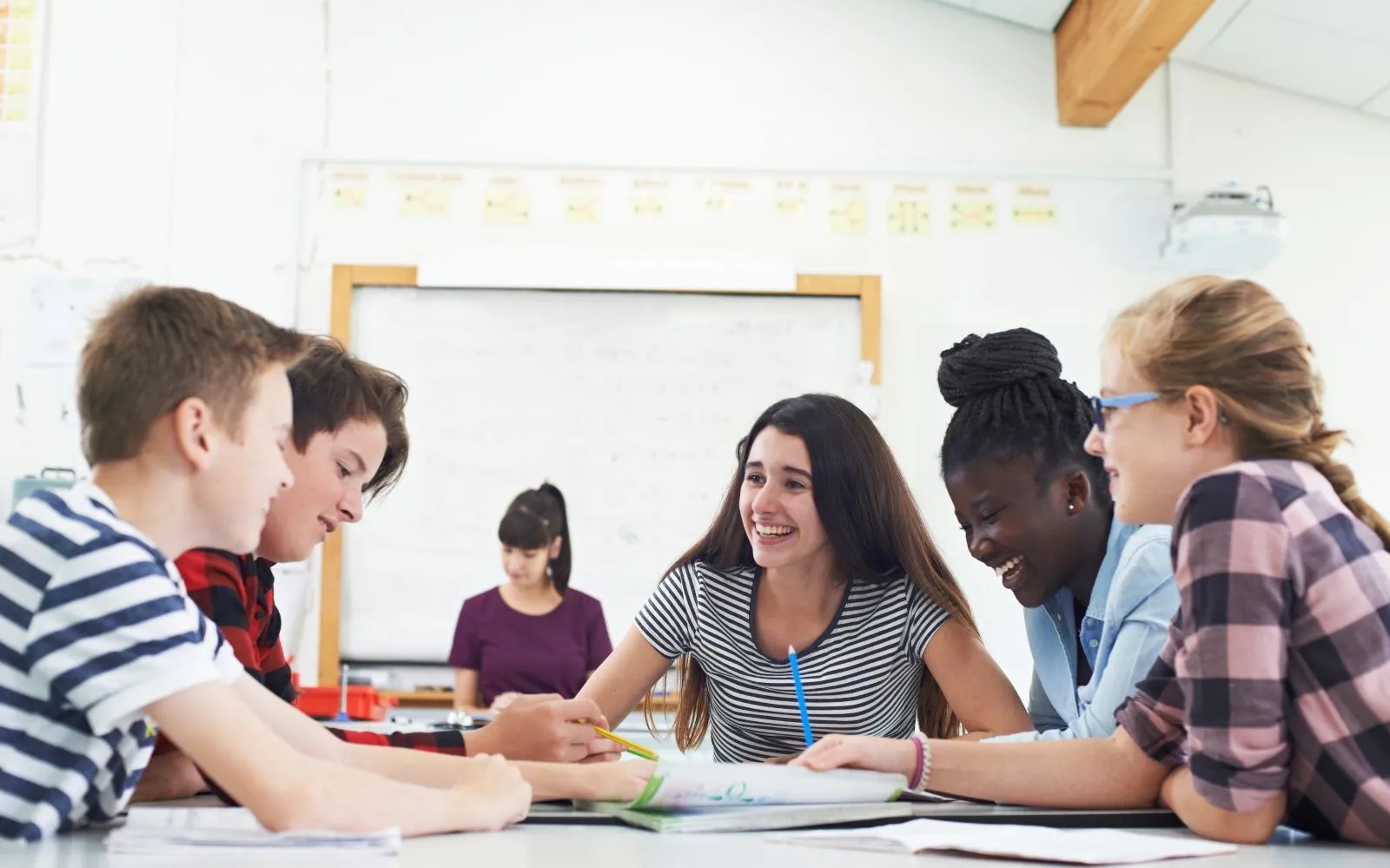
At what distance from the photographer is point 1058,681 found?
1.90 metres

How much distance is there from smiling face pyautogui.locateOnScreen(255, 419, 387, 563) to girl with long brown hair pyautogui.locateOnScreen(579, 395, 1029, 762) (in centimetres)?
53

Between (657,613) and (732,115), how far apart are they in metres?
2.58

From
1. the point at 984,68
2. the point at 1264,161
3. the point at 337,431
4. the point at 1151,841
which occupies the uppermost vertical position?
the point at 984,68

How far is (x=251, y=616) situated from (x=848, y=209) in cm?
302

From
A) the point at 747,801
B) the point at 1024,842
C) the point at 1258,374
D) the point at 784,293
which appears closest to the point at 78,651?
the point at 747,801

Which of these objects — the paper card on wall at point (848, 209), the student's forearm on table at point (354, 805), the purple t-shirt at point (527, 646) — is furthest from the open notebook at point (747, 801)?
the paper card on wall at point (848, 209)

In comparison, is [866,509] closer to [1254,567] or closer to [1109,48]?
[1254,567]

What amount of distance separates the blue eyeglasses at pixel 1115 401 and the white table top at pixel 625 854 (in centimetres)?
39

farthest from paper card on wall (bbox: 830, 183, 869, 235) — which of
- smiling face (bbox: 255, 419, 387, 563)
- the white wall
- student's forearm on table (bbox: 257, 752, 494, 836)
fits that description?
student's forearm on table (bbox: 257, 752, 494, 836)

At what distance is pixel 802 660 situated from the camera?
6.64 feet

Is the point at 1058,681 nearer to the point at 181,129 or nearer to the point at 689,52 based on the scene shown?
the point at 689,52

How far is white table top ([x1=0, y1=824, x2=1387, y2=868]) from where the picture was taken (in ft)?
3.06

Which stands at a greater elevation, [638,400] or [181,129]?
[181,129]

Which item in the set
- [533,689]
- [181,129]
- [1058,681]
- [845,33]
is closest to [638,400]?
[533,689]
